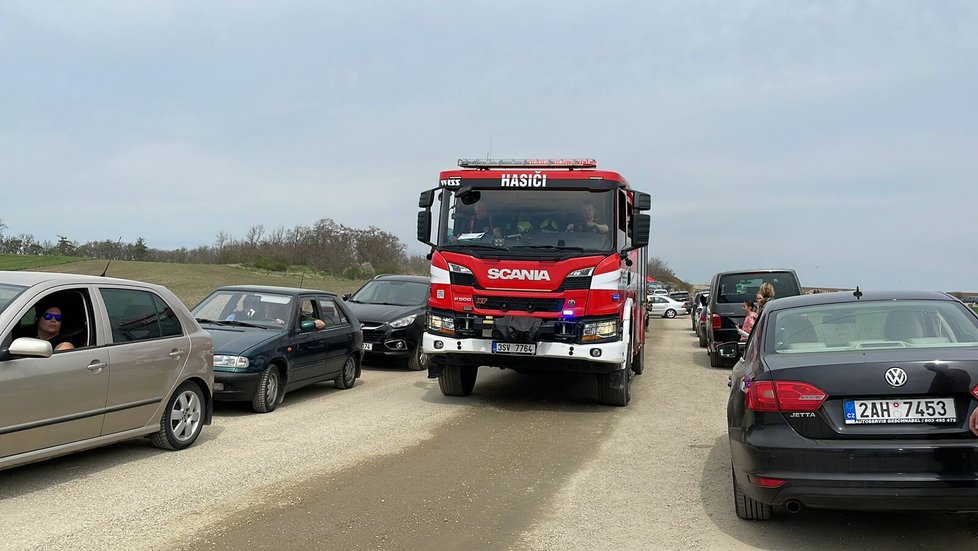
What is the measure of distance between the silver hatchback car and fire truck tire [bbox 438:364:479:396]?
3763 mm

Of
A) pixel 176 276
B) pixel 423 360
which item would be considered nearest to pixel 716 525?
pixel 423 360

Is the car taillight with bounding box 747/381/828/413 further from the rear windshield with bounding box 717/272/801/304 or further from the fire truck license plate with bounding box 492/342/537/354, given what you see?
the rear windshield with bounding box 717/272/801/304

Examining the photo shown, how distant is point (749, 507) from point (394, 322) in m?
9.99

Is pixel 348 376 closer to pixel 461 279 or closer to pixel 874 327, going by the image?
pixel 461 279

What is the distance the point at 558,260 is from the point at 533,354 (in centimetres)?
119

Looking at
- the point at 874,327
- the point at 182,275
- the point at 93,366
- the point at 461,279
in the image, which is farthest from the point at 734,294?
the point at 182,275

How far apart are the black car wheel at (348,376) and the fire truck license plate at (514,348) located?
10.00 ft

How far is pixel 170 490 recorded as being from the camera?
586cm

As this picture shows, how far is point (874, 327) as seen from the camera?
5.25m

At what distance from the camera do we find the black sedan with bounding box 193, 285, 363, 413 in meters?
9.17

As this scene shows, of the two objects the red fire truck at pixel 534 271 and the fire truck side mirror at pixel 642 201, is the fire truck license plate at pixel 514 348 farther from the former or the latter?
the fire truck side mirror at pixel 642 201

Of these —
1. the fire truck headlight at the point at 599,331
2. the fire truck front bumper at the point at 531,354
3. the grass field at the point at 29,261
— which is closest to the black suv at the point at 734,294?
the fire truck front bumper at the point at 531,354

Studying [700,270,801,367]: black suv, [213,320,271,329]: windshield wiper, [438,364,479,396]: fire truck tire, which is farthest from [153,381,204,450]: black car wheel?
[700,270,801,367]: black suv

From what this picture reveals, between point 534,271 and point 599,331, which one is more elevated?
point 534,271
